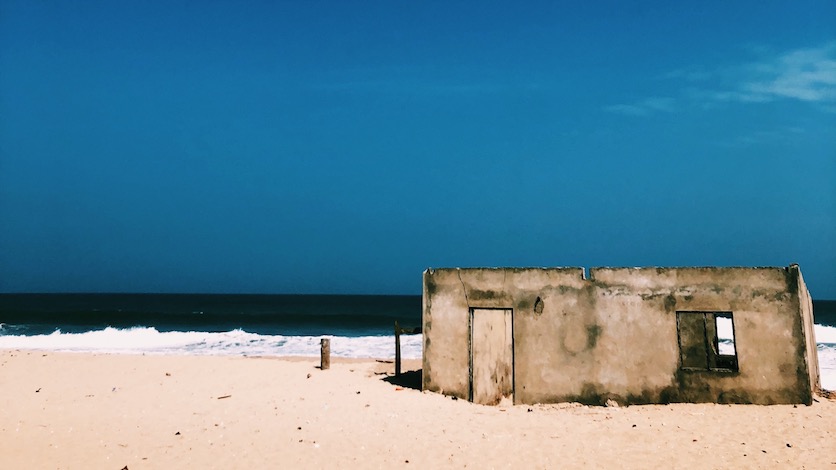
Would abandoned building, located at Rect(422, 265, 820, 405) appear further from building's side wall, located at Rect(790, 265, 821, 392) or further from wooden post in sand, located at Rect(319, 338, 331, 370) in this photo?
wooden post in sand, located at Rect(319, 338, 331, 370)

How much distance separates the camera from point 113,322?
46.4 m

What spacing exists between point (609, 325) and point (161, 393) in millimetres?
11008

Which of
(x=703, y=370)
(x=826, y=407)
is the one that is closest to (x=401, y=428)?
(x=703, y=370)

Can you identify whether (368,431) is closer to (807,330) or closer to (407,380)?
(407,380)

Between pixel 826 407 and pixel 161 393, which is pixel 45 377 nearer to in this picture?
pixel 161 393

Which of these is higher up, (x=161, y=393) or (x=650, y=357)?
(x=650, y=357)

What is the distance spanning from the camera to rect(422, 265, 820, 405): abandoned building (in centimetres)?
1109

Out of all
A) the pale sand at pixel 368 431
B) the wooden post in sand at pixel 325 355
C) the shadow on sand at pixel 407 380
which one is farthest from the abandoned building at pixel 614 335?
the wooden post in sand at pixel 325 355

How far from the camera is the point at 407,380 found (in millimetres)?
15664

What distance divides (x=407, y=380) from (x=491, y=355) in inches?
159

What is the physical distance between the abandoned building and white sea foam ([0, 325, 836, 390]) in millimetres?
11539

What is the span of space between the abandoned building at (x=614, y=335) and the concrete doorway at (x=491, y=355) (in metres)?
0.02

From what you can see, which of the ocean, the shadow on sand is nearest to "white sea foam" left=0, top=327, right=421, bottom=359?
the ocean

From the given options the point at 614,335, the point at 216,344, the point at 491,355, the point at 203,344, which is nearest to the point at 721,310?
the point at 614,335
